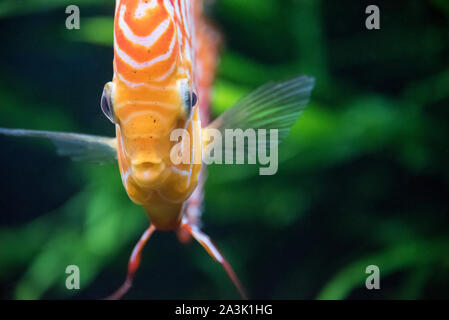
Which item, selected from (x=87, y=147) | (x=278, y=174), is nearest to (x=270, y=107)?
(x=87, y=147)

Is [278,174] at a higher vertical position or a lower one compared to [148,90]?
lower

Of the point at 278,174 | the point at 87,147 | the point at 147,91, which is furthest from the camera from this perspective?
the point at 278,174

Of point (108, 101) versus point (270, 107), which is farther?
point (270, 107)

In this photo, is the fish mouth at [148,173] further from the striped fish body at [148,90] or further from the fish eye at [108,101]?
the fish eye at [108,101]

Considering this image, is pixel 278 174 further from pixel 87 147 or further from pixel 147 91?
pixel 147 91

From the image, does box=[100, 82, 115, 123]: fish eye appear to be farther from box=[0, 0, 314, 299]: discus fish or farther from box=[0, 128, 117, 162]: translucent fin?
box=[0, 128, 117, 162]: translucent fin
